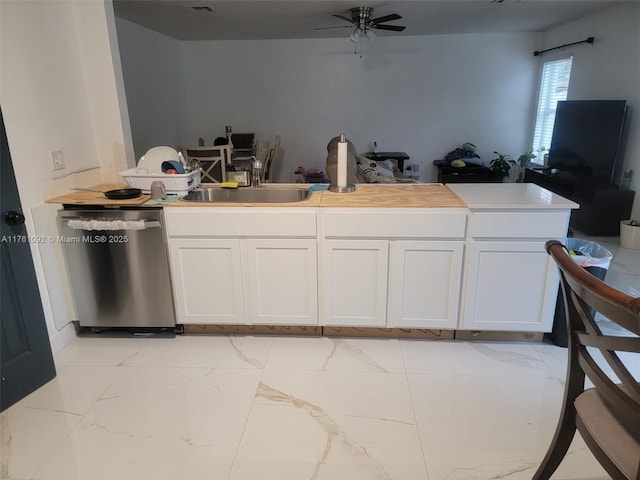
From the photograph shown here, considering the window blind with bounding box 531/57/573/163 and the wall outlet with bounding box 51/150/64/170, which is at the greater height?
the window blind with bounding box 531/57/573/163

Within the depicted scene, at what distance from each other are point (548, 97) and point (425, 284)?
16.1 feet

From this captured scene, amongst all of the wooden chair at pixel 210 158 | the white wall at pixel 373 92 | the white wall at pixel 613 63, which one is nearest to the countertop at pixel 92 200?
the wooden chair at pixel 210 158

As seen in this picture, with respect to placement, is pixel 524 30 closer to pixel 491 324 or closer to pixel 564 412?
pixel 491 324

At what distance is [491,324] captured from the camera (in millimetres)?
2342

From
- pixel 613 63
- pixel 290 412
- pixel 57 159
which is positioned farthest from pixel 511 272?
pixel 613 63

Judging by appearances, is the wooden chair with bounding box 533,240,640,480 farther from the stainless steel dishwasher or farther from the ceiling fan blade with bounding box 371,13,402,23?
the ceiling fan blade with bounding box 371,13,402,23

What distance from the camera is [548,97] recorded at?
229 inches

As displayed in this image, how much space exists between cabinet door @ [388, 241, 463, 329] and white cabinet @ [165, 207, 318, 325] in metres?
0.46

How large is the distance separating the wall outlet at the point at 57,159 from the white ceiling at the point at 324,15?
2245 millimetres

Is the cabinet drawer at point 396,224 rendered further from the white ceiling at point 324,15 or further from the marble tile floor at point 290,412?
the white ceiling at point 324,15

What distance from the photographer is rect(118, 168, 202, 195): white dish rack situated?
2447 mm

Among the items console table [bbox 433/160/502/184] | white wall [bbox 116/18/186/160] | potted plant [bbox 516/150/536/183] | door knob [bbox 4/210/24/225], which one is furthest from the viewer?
potted plant [bbox 516/150/536/183]

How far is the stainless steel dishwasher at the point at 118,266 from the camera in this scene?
229 centimetres

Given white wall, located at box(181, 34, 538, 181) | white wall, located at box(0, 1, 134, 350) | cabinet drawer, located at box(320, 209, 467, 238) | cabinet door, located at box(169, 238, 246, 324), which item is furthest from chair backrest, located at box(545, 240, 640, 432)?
white wall, located at box(181, 34, 538, 181)
